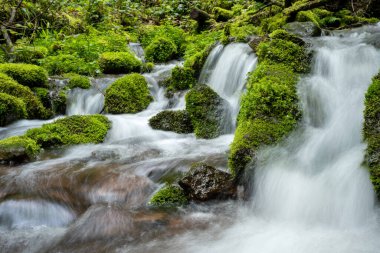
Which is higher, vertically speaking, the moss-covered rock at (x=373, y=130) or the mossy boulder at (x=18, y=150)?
the moss-covered rock at (x=373, y=130)

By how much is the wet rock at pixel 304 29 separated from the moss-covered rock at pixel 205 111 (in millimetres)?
2557

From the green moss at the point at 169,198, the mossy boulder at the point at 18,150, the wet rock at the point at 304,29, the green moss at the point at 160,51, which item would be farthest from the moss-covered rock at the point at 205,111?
the green moss at the point at 160,51

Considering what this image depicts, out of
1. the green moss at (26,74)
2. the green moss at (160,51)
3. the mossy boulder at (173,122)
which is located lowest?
the mossy boulder at (173,122)

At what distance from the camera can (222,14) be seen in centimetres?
1337

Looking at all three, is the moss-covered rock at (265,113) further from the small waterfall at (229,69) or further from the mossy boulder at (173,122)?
the mossy boulder at (173,122)

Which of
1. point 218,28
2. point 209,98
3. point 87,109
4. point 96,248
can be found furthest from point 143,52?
point 96,248

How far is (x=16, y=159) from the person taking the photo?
5445 mm

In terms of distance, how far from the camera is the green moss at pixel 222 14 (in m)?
13.2

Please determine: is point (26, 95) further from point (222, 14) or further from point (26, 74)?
point (222, 14)

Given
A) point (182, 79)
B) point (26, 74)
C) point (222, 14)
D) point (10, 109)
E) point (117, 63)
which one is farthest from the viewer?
point (222, 14)

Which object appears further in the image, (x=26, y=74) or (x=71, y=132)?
(x=26, y=74)

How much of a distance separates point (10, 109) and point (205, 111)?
3.98m

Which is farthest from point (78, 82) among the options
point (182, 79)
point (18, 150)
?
point (18, 150)

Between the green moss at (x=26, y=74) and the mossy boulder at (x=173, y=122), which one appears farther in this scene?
the green moss at (x=26, y=74)
